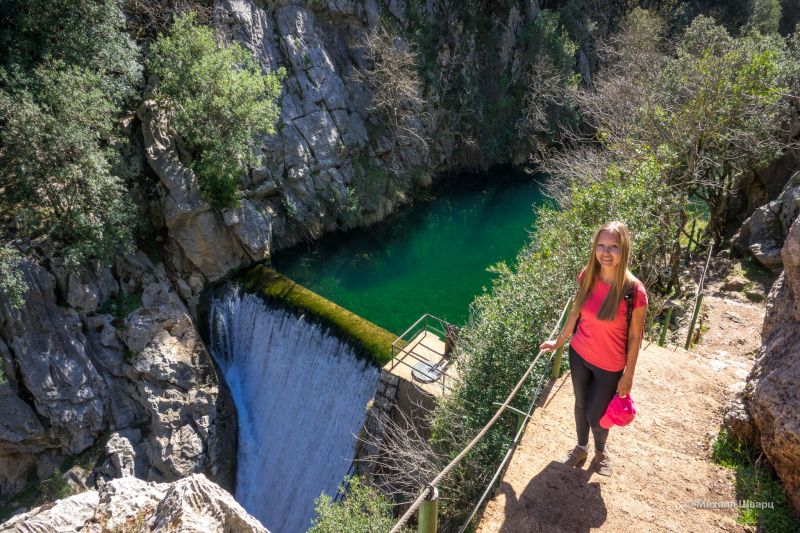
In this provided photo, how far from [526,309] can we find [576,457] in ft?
12.2

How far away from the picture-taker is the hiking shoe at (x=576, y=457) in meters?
4.70

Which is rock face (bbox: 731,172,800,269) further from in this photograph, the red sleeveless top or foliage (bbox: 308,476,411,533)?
foliage (bbox: 308,476,411,533)

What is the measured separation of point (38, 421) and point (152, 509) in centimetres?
880

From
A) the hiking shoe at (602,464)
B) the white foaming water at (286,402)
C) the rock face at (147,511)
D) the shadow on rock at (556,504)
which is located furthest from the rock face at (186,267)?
the hiking shoe at (602,464)

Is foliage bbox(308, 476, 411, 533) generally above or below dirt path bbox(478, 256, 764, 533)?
below

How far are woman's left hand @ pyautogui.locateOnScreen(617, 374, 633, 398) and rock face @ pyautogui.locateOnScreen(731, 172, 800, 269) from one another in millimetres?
8477

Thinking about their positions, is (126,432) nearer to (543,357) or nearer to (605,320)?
(543,357)

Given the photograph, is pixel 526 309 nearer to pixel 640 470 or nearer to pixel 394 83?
pixel 640 470

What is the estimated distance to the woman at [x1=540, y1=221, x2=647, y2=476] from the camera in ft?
13.1

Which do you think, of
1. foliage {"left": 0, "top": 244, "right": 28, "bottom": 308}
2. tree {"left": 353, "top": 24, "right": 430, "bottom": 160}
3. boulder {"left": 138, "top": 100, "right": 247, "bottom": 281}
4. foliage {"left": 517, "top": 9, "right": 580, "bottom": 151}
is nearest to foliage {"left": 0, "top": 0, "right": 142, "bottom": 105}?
boulder {"left": 138, "top": 100, "right": 247, "bottom": 281}

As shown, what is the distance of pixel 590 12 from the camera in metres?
32.6

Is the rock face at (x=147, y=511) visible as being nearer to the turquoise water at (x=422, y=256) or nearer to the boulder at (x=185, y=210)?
the turquoise water at (x=422, y=256)

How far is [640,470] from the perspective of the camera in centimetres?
475

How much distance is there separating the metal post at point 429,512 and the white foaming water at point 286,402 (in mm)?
8941
